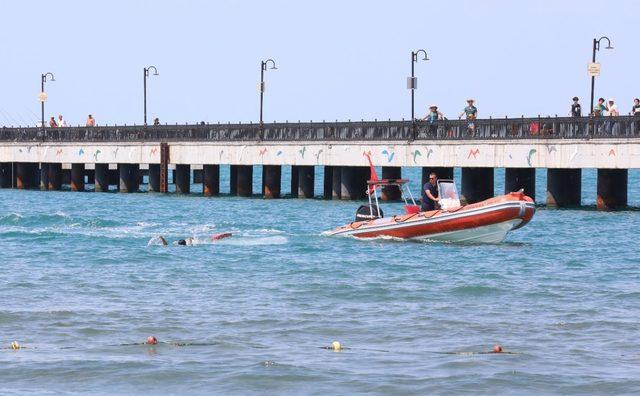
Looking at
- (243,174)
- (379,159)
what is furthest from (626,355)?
(243,174)

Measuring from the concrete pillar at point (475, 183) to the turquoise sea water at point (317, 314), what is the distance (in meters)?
14.3

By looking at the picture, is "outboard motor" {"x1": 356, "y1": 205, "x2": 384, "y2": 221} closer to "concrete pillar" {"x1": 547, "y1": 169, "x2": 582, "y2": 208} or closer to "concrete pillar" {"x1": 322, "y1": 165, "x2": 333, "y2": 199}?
"concrete pillar" {"x1": 547, "y1": 169, "x2": 582, "y2": 208}

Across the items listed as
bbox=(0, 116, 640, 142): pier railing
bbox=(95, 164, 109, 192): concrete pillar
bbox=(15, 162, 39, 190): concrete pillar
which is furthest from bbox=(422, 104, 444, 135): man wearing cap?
bbox=(15, 162, 39, 190): concrete pillar

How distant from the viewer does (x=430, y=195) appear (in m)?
33.7

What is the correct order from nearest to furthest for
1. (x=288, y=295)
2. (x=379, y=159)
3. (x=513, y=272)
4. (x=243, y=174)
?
(x=288, y=295) < (x=513, y=272) < (x=379, y=159) < (x=243, y=174)

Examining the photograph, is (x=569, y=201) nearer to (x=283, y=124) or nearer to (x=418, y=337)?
(x=283, y=124)

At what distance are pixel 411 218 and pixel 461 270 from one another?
257 inches

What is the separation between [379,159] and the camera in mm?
54469

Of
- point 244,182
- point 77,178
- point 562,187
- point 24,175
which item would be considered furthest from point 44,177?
point 562,187

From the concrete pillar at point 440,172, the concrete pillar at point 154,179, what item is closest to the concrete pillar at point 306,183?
the concrete pillar at point 440,172

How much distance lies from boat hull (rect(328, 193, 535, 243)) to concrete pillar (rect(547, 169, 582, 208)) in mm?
16235

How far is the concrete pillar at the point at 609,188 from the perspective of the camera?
48062 mm

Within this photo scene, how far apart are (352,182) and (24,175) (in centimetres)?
2487

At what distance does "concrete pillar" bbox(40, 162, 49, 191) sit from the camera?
240 feet
